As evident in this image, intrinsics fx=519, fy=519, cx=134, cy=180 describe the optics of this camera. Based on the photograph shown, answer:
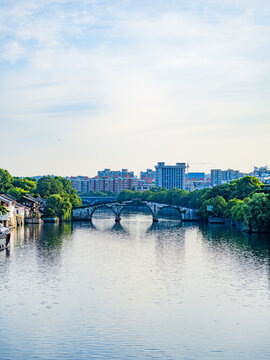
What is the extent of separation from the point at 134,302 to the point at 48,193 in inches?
3625

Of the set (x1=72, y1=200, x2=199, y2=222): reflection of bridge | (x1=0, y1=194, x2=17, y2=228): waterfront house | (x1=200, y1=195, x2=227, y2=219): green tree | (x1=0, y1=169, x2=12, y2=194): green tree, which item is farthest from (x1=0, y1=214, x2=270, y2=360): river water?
(x1=0, y1=169, x2=12, y2=194): green tree

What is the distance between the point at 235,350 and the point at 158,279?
60.3 feet

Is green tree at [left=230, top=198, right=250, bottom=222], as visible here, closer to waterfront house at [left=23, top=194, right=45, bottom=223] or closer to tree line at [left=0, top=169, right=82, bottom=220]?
tree line at [left=0, top=169, right=82, bottom=220]

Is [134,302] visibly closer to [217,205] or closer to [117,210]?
[217,205]

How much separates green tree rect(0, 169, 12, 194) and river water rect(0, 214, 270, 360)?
69506 mm

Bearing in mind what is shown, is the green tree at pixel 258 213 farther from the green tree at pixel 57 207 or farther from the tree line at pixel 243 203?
the green tree at pixel 57 207

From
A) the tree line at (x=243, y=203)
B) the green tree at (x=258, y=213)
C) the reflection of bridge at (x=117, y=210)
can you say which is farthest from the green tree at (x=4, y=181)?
the green tree at (x=258, y=213)

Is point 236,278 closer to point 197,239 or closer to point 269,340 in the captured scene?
point 269,340

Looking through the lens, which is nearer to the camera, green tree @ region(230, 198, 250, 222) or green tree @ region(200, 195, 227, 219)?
green tree @ region(230, 198, 250, 222)

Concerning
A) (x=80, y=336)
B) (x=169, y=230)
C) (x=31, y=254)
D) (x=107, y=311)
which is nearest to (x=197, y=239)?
(x=169, y=230)

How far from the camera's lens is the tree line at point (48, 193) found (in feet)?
362

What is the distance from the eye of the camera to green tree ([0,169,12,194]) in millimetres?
133087

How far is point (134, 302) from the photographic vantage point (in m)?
36.7

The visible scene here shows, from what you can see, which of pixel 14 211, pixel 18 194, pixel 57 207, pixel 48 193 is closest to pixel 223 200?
pixel 57 207
